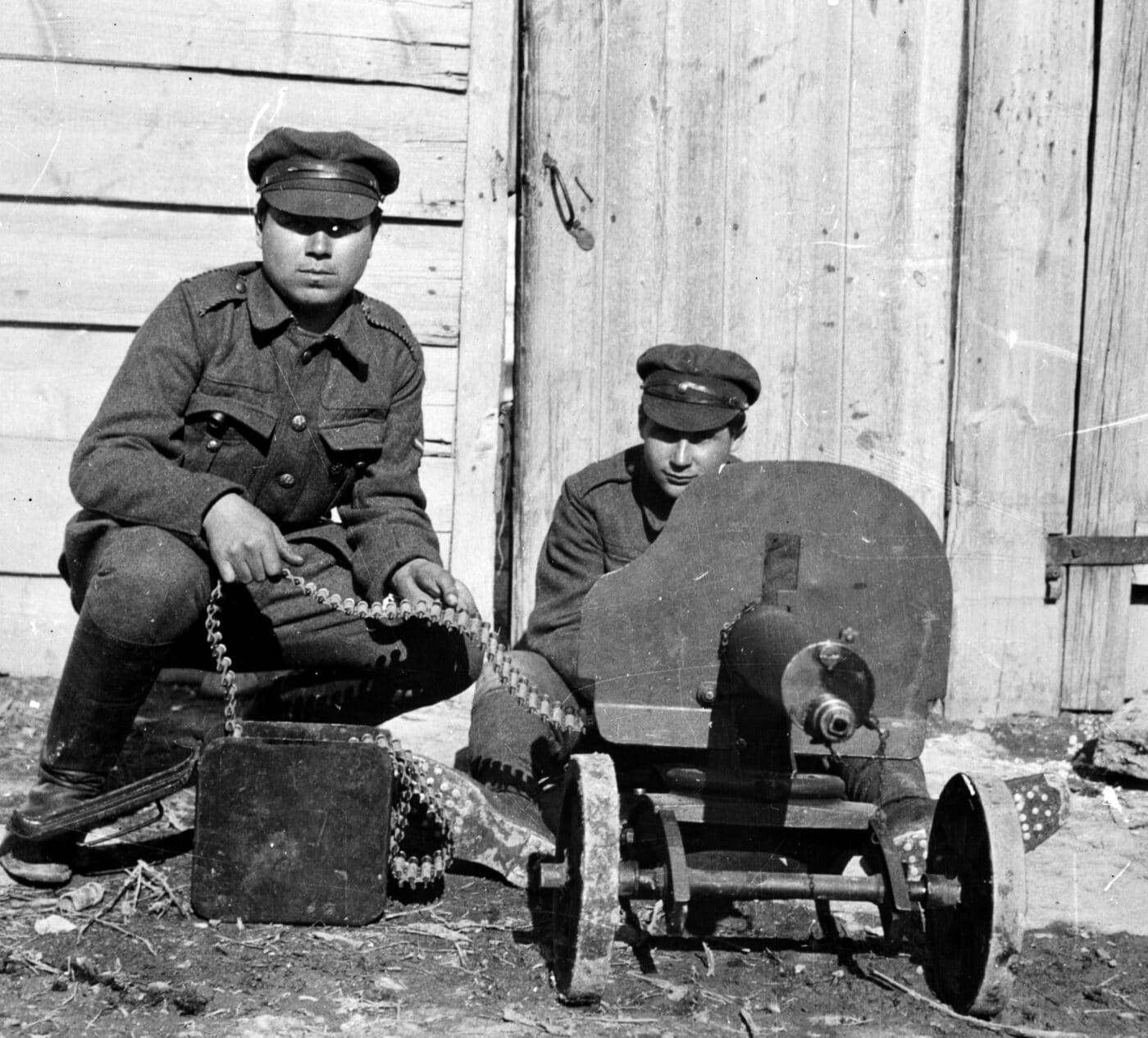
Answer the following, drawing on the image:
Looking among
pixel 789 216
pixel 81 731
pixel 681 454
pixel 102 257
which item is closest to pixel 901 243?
pixel 789 216

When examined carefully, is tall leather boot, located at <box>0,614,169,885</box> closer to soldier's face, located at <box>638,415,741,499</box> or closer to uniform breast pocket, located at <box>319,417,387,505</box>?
uniform breast pocket, located at <box>319,417,387,505</box>

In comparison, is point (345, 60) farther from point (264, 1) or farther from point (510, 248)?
point (510, 248)

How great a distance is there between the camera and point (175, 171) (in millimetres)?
4570

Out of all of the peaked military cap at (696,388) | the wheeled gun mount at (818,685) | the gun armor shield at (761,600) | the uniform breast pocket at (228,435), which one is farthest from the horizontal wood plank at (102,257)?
the wheeled gun mount at (818,685)

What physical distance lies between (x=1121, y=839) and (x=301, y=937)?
229cm

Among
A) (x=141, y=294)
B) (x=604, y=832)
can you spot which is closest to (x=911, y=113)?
(x=141, y=294)

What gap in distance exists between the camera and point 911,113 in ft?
15.7

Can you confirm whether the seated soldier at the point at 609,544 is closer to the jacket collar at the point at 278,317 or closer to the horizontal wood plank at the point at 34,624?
the jacket collar at the point at 278,317

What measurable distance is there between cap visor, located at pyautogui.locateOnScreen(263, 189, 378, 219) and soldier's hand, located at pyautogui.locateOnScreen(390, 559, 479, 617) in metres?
0.82

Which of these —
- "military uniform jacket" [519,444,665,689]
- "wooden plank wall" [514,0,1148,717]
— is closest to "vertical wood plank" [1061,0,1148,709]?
"wooden plank wall" [514,0,1148,717]

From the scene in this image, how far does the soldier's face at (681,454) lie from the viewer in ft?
12.5

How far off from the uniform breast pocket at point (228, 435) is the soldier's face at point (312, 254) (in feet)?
0.90

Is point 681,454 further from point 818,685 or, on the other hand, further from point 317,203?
point 818,685

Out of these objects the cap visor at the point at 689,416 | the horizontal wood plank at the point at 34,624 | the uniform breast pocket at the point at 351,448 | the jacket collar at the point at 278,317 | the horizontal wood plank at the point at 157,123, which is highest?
the horizontal wood plank at the point at 157,123
